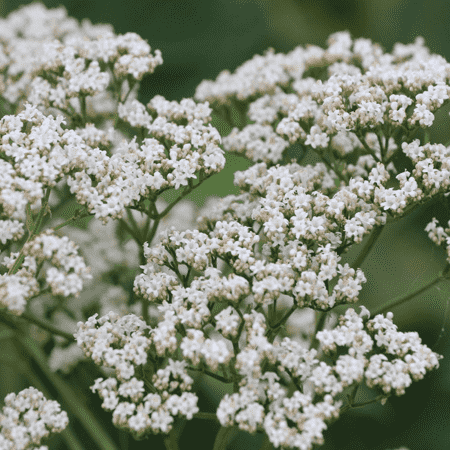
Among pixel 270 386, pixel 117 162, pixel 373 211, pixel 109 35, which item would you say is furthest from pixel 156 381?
pixel 109 35

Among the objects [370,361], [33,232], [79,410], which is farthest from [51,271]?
[370,361]

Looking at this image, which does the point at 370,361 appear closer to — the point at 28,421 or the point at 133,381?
the point at 133,381

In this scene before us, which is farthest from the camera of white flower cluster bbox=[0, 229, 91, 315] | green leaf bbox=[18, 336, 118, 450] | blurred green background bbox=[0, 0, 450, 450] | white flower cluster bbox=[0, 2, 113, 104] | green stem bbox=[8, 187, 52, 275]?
blurred green background bbox=[0, 0, 450, 450]

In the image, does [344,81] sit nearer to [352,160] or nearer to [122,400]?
[352,160]

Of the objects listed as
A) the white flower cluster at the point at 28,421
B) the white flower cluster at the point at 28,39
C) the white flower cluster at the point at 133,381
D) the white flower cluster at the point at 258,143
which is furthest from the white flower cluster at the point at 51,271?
the white flower cluster at the point at 258,143

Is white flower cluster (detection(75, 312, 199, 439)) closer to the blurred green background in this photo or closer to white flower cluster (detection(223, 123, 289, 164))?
white flower cluster (detection(223, 123, 289, 164))

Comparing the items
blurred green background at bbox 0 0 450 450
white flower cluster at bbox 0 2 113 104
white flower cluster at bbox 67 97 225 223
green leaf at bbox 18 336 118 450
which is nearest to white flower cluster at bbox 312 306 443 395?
white flower cluster at bbox 67 97 225 223
